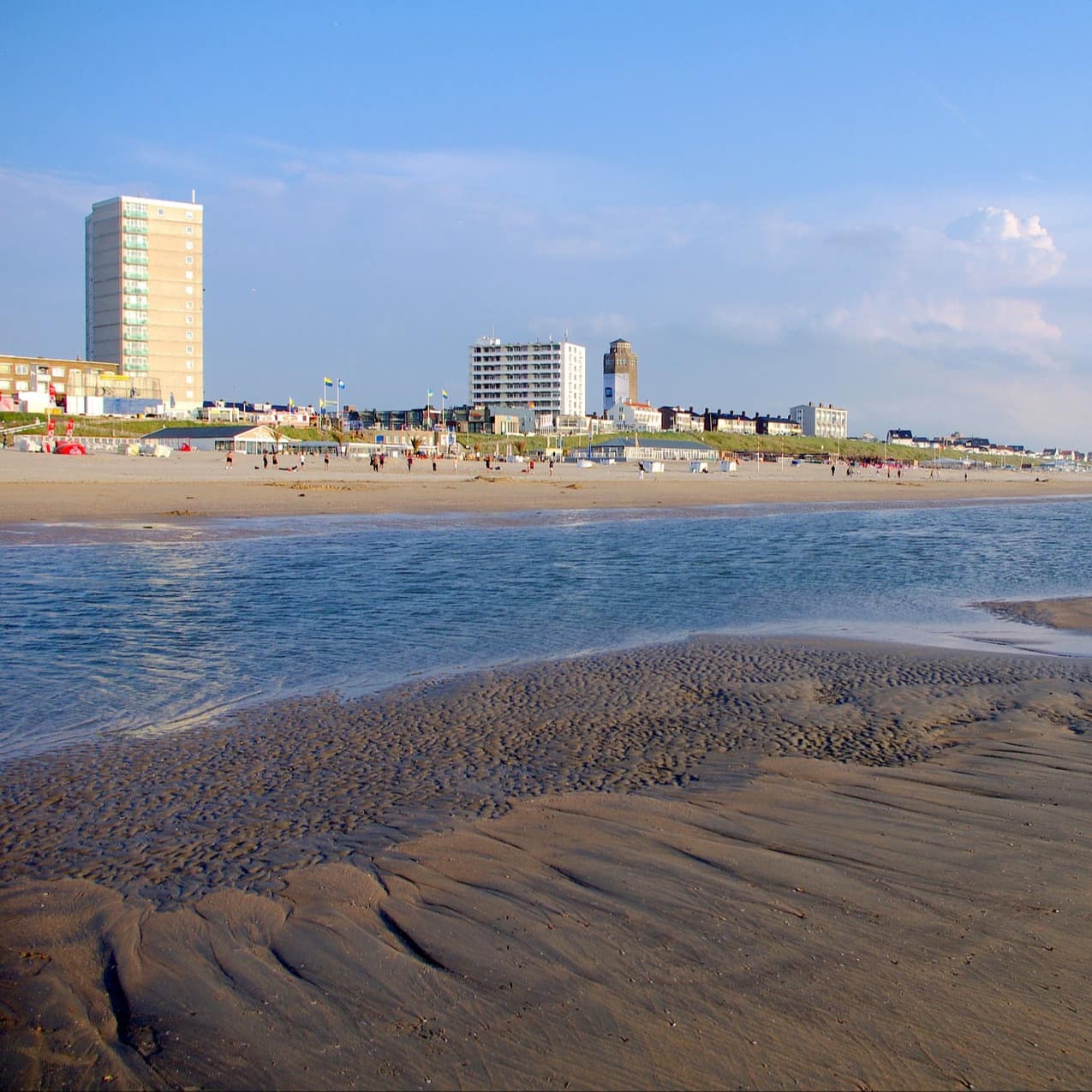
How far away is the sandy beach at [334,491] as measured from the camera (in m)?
34.8

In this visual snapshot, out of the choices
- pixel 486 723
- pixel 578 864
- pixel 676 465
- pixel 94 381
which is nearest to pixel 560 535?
pixel 486 723

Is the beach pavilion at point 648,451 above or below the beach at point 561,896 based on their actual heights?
above

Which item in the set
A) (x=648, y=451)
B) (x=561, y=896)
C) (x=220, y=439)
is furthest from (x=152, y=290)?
(x=561, y=896)

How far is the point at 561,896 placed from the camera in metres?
4.49

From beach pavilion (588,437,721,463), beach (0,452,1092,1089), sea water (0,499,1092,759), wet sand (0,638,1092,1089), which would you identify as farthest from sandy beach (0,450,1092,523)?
beach pavilion (588,437,721,463)

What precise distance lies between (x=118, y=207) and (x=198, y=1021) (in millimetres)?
133706

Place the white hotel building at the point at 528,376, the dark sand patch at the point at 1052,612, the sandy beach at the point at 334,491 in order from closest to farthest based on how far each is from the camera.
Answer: the dark sand patch at the point at 1052,612, the sandy beach at the point at 334,491, the white hotel building at the point at 528,376

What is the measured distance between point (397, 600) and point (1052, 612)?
971 centimetres

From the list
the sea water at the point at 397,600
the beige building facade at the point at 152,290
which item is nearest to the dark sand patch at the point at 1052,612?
the sea water at the point at 397,600

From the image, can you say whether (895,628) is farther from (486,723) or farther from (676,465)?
(676,465)

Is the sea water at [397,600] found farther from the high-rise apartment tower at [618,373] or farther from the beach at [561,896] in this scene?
the high-rise apartment tower at [618,373]

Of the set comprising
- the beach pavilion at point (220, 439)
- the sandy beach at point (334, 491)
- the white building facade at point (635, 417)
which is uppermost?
the white building facade at point (635, 417)

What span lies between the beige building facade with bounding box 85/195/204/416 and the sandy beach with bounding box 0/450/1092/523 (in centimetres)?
4875

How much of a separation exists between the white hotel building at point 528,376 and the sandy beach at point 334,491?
96948 millimetres
